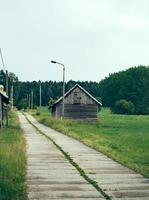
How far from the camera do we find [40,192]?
31.2ft

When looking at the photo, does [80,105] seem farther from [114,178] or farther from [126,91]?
[126,91]

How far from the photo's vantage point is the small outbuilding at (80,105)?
58406 millimetres

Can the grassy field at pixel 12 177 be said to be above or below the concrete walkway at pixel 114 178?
above

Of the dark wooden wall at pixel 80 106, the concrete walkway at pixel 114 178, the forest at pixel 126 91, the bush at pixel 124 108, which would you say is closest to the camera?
the concrete walkway at pixel 114 178

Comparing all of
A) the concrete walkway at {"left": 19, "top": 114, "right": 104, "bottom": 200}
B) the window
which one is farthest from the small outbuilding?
the concrete walkway at {"left": 19, "top": 114, "right": 104, "bottom": 200}

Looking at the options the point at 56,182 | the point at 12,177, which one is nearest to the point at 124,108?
the point at 12,177

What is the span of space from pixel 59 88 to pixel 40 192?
620 ft

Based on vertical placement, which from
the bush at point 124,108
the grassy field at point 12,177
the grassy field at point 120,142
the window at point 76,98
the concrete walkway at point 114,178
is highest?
the window at point 76,98

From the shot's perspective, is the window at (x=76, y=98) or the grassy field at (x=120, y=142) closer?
the grassy field at (x=120, y=142)

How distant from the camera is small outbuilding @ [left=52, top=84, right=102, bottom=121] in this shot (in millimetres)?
58406

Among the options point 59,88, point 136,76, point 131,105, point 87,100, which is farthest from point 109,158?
point 59,88

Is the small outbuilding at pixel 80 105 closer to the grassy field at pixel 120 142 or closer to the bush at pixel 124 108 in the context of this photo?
the grassy field at pixel 120 142

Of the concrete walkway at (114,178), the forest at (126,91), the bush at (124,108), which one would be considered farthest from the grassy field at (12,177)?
the bush at (124,108)

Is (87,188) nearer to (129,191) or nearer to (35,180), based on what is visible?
(129,191)
